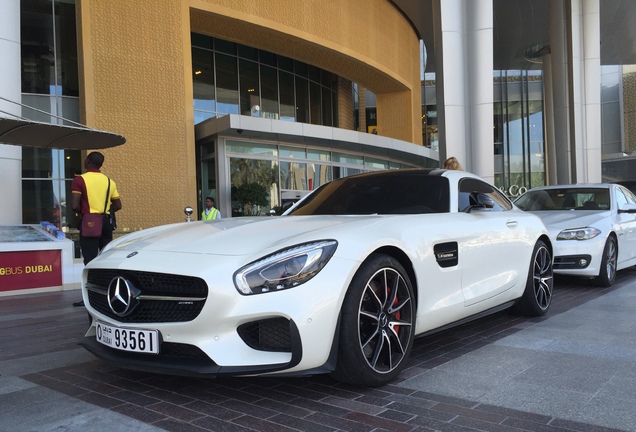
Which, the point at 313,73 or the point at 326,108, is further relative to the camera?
the point at 326,108

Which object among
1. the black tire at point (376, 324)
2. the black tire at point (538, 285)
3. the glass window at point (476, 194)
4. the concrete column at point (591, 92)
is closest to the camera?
the black tire at point (376, 324)

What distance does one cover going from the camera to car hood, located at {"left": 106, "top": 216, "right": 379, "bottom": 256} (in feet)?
10.1

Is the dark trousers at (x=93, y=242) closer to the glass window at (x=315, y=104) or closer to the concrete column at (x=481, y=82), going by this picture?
the concrete column at (x=481, y=82)

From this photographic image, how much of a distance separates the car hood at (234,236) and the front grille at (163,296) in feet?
0.74

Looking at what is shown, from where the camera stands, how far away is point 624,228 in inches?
316

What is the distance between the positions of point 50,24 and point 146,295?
16.5 m

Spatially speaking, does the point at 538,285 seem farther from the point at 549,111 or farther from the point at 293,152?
the point at 549,111

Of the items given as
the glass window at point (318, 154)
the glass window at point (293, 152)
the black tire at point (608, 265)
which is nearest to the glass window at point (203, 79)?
the glass window at point (293, 152)

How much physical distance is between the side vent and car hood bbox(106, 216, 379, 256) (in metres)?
0.51

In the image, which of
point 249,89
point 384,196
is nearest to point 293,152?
point 249,89

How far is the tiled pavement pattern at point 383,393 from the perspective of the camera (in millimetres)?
2658

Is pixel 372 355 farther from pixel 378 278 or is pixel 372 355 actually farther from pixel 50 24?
pixel 50 24

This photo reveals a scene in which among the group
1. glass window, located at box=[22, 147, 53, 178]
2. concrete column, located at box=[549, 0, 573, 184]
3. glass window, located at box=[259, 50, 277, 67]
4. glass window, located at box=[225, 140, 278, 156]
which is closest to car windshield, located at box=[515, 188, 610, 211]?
glass window, located at box=[225, 140, 278, 156]

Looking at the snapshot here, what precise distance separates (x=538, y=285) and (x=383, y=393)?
288 cm
